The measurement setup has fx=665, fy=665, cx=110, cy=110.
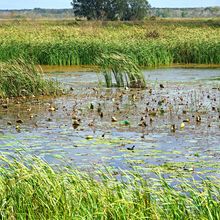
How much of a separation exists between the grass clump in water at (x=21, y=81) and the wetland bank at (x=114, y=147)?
0.22 metres

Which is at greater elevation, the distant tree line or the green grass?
the distant tree line

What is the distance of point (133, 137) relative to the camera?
11352 millimetres

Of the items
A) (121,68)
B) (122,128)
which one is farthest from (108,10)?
(122,128)

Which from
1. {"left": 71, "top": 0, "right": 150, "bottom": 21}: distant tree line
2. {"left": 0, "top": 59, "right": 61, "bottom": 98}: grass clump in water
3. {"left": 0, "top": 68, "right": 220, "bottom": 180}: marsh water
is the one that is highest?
{"left": 71, "top": 0, "right": 150, "bottom": 21}: distant tree line

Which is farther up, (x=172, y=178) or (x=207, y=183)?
(x=207, y=183)

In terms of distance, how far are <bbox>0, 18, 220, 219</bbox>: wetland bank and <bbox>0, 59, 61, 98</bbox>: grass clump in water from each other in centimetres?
22

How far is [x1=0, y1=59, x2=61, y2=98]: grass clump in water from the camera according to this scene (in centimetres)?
1602

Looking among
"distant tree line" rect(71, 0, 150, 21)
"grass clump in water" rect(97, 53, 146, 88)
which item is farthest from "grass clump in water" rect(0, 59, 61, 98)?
"distant tree line" rect(71, 0, 150, 21)

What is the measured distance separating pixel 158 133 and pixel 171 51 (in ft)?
49.4

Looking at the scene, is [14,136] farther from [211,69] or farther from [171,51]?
[171,51]

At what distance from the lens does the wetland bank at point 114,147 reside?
228 inches

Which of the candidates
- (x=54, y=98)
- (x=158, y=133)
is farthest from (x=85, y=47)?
(x=158, y=133)

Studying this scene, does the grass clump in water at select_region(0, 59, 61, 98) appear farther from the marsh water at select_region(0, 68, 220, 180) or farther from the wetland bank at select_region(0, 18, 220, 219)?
the marsh water at select_region(0, 68, 220, 180)

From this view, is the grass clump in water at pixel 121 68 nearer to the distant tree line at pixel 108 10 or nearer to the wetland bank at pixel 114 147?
the wetland bank at pixel 114 147
